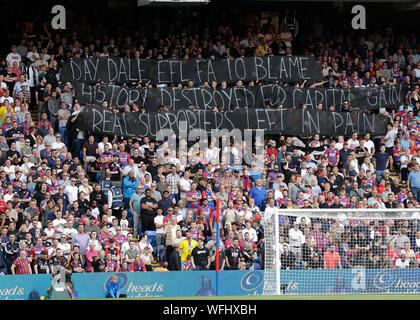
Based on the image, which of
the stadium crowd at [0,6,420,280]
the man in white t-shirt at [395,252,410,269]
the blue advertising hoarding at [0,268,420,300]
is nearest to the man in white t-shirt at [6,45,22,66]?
the stadium crowd at [0,6,420,280]

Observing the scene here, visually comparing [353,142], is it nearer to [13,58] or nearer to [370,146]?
[370,146]

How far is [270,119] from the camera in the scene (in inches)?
811

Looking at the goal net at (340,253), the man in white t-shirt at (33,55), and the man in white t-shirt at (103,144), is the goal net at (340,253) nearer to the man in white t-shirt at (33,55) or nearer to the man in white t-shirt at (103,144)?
the man in white t-shirt at (103,144)

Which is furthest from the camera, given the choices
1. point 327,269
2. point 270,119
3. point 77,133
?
point 270,119

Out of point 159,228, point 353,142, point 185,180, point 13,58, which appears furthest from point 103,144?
point 353,142

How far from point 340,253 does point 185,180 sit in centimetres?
477

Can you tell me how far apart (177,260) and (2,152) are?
4.92 metres

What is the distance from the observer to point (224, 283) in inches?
589

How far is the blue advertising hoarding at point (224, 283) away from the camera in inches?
537

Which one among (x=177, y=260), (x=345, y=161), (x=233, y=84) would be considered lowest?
(x=177, y=260)

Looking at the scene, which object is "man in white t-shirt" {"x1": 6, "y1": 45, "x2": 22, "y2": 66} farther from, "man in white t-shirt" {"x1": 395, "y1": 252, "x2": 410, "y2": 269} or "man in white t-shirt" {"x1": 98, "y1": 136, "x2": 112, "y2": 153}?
"man in white t-shirt" {"x1": 395, "y1": 252, "x2": 410, "y2": 269}

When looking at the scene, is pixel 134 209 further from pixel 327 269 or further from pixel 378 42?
pixel 378 42

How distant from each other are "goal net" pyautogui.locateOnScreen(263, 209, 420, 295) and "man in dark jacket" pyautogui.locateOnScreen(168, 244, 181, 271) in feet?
6.39

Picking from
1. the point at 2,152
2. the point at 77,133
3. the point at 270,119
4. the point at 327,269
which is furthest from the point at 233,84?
the point at 327,269
